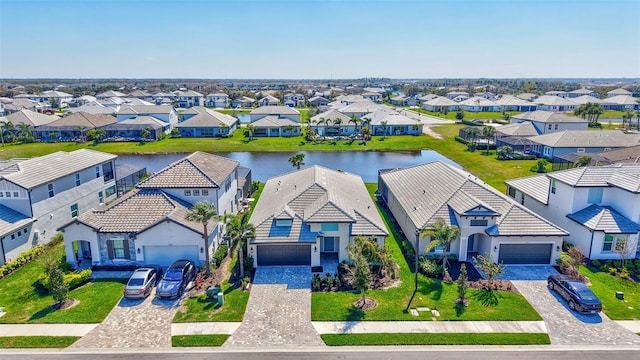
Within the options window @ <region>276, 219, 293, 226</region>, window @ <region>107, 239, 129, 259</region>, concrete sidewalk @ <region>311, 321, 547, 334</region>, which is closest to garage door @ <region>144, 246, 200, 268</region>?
window @ <region>107, 239, 129, 259</region>

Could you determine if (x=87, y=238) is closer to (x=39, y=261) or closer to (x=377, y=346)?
(x=39, y=261)

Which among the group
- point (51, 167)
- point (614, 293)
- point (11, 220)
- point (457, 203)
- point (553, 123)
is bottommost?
point (614, 293)

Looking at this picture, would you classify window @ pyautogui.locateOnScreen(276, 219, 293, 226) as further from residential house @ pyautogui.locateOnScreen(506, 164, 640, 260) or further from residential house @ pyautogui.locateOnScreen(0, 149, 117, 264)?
residential house @ pyautogui.locateOnScreen(506, 164, 640, 260)

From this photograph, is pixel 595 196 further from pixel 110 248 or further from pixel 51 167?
pixel 51 167

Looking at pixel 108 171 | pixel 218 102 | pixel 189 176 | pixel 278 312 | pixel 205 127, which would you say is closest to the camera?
pixel 278 312

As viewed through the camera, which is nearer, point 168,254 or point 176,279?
point 176,279

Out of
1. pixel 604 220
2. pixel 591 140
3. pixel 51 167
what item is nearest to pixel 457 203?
pixel 604 220
